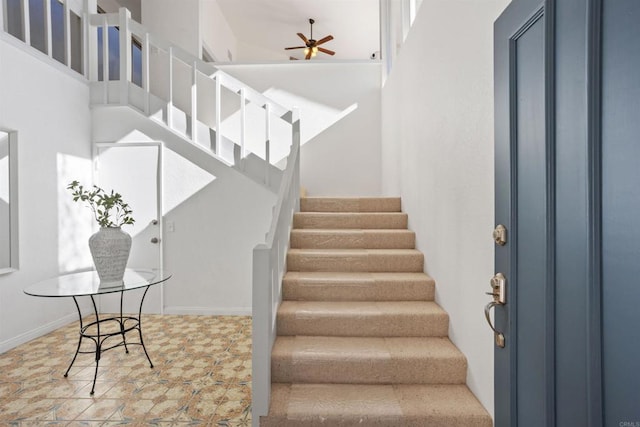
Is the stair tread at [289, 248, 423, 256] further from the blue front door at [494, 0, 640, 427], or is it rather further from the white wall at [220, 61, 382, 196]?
the white wall at [220, 61, 382, 196]

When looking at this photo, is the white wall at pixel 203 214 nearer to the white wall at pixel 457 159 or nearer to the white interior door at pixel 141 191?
the white interior door at pixel 141 191

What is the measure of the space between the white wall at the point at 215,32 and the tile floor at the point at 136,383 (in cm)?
481

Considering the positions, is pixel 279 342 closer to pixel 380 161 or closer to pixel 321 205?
pixel 321 205

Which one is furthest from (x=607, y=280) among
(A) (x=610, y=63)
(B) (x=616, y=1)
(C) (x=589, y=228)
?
(B) (x=616, y=1)

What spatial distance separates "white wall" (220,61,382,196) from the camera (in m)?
5.37

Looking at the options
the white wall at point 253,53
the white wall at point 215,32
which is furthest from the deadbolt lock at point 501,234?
the white wall at point 253,53

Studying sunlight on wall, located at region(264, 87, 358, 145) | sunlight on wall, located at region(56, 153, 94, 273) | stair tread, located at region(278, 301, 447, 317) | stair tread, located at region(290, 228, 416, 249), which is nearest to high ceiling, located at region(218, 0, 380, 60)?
sunlight on wall, located at region(264, 87, 358, 145)

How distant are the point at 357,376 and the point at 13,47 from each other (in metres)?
4.12

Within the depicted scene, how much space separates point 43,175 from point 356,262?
330 centimetres

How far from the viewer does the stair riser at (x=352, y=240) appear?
3.38 metres

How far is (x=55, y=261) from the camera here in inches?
145

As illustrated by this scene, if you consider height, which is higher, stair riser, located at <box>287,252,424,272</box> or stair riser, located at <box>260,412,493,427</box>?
stair riser, located at <box>287,252,424,272</box>

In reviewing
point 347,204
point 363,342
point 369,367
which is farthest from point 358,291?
point 347,204

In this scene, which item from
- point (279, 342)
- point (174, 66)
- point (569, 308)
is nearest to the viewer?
point (569, 308)
